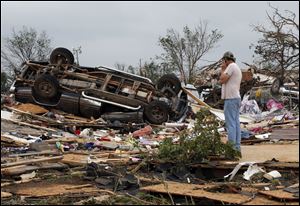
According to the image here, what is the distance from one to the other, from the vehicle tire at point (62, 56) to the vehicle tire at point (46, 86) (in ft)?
3.95

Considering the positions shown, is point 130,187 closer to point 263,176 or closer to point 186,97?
point 263,176

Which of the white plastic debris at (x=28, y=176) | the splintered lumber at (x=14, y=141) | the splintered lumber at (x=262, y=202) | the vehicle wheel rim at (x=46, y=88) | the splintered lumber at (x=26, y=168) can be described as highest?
the vehicle wheel rim at (x=46, y=88)

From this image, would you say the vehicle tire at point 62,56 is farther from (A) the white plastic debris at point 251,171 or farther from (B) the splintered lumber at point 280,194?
(B) the splintered lumber at point 280,194

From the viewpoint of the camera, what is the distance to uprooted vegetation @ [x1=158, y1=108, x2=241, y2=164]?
7.52 metres

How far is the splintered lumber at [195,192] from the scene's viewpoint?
17.4 ft

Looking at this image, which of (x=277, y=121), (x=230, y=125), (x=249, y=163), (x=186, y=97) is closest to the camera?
(x=249, y=163)

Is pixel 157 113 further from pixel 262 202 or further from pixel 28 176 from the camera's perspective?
pixel 262 202

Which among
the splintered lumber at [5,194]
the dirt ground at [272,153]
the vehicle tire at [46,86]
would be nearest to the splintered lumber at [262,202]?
the dirt ground at [272,153]

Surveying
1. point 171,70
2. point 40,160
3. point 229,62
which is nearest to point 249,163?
point 229,62

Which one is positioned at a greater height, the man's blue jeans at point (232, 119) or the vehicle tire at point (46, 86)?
the vehicle tire at point (46, 86)

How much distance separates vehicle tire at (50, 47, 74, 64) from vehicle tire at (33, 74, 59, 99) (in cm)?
120

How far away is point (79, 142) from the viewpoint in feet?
38.1

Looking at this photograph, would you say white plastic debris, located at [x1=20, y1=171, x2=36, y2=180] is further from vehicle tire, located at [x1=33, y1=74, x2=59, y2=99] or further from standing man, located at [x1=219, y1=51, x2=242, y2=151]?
vehicle tire, located at [x1=33, y1=74, x2=59, y2=99]

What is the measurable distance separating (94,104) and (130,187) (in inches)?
405
